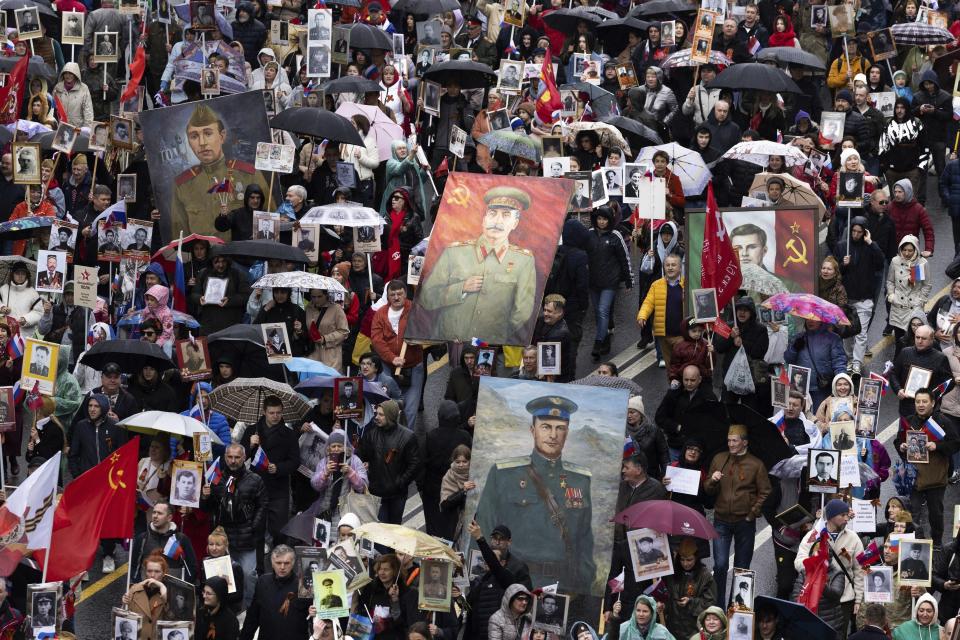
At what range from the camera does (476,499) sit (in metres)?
22.5

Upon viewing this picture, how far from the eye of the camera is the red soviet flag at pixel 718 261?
994 inches

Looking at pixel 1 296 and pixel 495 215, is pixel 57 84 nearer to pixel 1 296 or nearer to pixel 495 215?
pixel 1 296

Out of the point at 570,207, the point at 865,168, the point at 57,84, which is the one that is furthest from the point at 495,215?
the point at 57,84

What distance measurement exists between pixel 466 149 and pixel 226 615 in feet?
38.6

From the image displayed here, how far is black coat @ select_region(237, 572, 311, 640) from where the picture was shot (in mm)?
20812

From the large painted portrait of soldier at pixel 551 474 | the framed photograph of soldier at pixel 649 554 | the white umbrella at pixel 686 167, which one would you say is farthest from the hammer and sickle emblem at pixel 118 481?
the white umbrella at pixel 686 167

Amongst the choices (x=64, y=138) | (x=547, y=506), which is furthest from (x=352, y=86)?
(x=547, y=506)

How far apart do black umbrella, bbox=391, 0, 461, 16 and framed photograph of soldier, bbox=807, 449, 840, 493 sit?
14160 millimetres

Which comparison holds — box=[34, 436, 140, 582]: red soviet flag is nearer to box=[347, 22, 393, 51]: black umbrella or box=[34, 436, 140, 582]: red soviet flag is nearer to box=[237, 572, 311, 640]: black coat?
box=[237, 572, 311, 640]: black coat

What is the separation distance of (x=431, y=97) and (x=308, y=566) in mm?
11508

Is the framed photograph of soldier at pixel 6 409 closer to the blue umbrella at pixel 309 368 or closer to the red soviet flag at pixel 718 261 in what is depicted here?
the blue umbrella at pixel 309 368

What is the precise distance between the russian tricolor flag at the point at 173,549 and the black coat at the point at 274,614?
106 cm

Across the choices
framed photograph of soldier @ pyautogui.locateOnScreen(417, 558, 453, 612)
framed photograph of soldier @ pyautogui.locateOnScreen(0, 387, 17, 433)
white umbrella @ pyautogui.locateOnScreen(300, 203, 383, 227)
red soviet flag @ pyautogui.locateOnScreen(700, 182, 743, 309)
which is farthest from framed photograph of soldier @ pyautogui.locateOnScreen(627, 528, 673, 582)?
white umbrella @ pyautogui.locateOnScreen(300, 203, 383, 227)

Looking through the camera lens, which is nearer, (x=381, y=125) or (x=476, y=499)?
(x=476, y=499)
